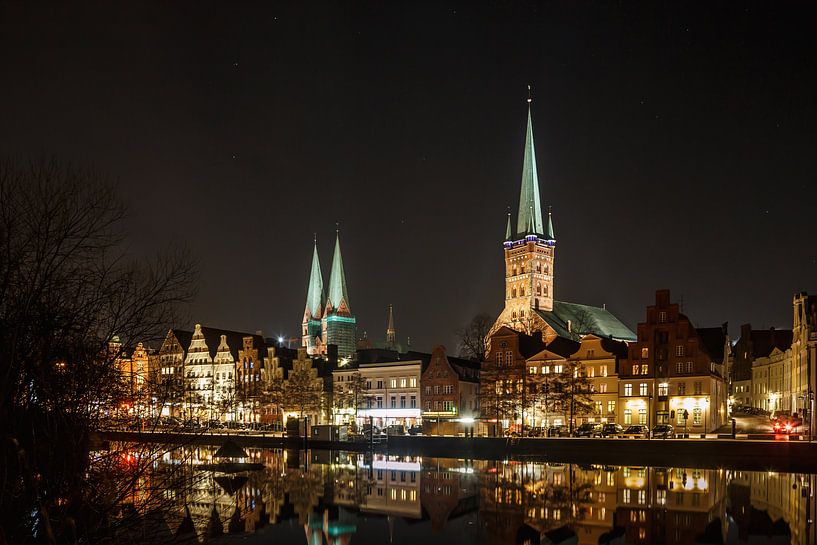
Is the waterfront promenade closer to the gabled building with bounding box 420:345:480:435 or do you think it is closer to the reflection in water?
the reflection in water

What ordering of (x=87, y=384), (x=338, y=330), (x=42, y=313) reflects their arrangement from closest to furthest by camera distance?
(x=42, y=313)
(x=87, y=384)
(x=338, y=330)

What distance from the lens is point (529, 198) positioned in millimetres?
184125

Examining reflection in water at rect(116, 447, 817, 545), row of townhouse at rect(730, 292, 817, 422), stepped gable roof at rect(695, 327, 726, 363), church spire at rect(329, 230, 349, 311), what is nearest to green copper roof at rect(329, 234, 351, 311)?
church spire at rect(329, 230, 349, 311)

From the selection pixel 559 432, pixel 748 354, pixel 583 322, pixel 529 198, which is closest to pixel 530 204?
pixel 529 198

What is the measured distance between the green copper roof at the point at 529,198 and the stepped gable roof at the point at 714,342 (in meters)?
92.3

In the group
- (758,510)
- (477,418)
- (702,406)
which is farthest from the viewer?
(477,418)

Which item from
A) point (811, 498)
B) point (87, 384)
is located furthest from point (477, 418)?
point (87, 384)

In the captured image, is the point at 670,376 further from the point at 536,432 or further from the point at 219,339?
the point at 219,339

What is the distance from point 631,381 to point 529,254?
99578mm

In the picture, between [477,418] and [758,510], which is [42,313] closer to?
[758,510]

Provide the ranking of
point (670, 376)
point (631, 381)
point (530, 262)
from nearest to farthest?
1. point (670, 376)
2. point (631, 381)
3. point (530, 262)

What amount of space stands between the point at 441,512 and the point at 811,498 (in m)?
19.3

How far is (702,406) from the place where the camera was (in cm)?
8169

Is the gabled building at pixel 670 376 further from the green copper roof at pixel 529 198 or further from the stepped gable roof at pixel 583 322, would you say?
the green copper roof at pixel 529 198
